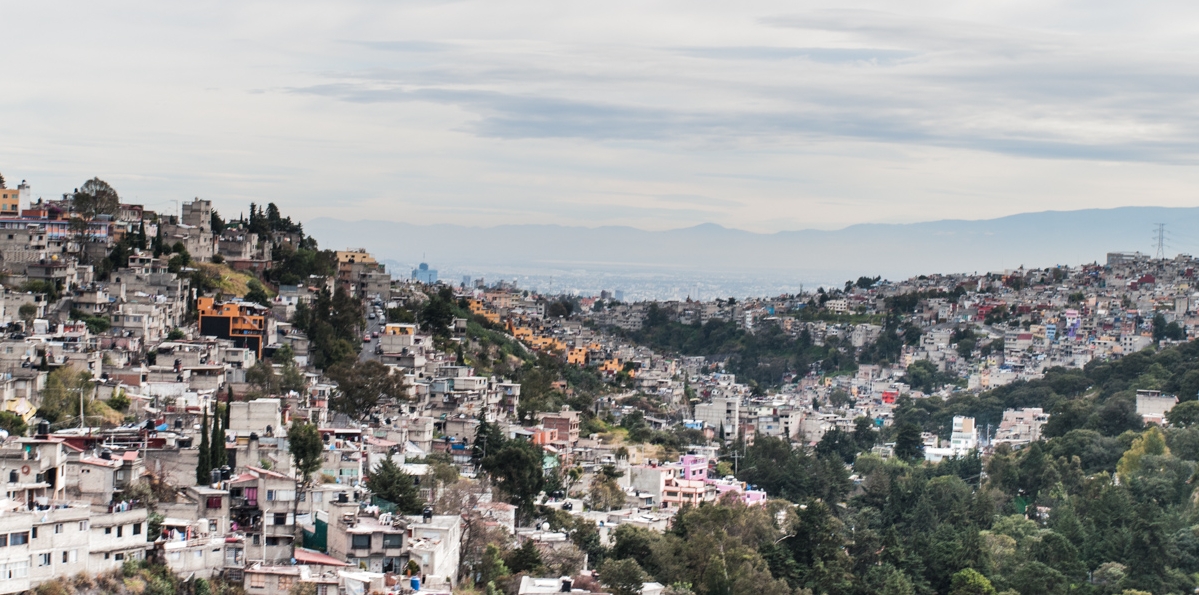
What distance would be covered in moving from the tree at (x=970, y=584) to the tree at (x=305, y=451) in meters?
14.0

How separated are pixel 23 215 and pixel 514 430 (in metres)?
16.3

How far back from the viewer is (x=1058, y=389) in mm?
80062

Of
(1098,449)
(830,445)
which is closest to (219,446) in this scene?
(1098,449)

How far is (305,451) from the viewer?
26.5m

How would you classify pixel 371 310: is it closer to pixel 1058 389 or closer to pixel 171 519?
pixel 171 519

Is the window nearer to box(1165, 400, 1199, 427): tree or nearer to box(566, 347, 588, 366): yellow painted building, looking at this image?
box(1165, 400, 1199, 427): tree

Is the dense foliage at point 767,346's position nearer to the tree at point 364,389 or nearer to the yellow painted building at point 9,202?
the yellow painted building at point 9,202

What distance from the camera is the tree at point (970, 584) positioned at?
111 ft

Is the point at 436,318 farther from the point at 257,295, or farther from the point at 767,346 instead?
the point at 767,346

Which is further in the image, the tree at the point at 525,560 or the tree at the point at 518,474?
the tree at the point at 518,474

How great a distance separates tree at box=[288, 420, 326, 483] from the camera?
2642 centimetres

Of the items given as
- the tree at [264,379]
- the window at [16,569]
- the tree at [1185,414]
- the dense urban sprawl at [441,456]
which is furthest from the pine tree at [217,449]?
the tree at [1185,414]

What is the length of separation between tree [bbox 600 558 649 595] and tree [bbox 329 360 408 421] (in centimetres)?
1147

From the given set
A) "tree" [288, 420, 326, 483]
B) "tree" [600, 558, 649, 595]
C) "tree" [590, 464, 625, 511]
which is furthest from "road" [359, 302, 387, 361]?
"tree" [600, 558, 649, 595]
